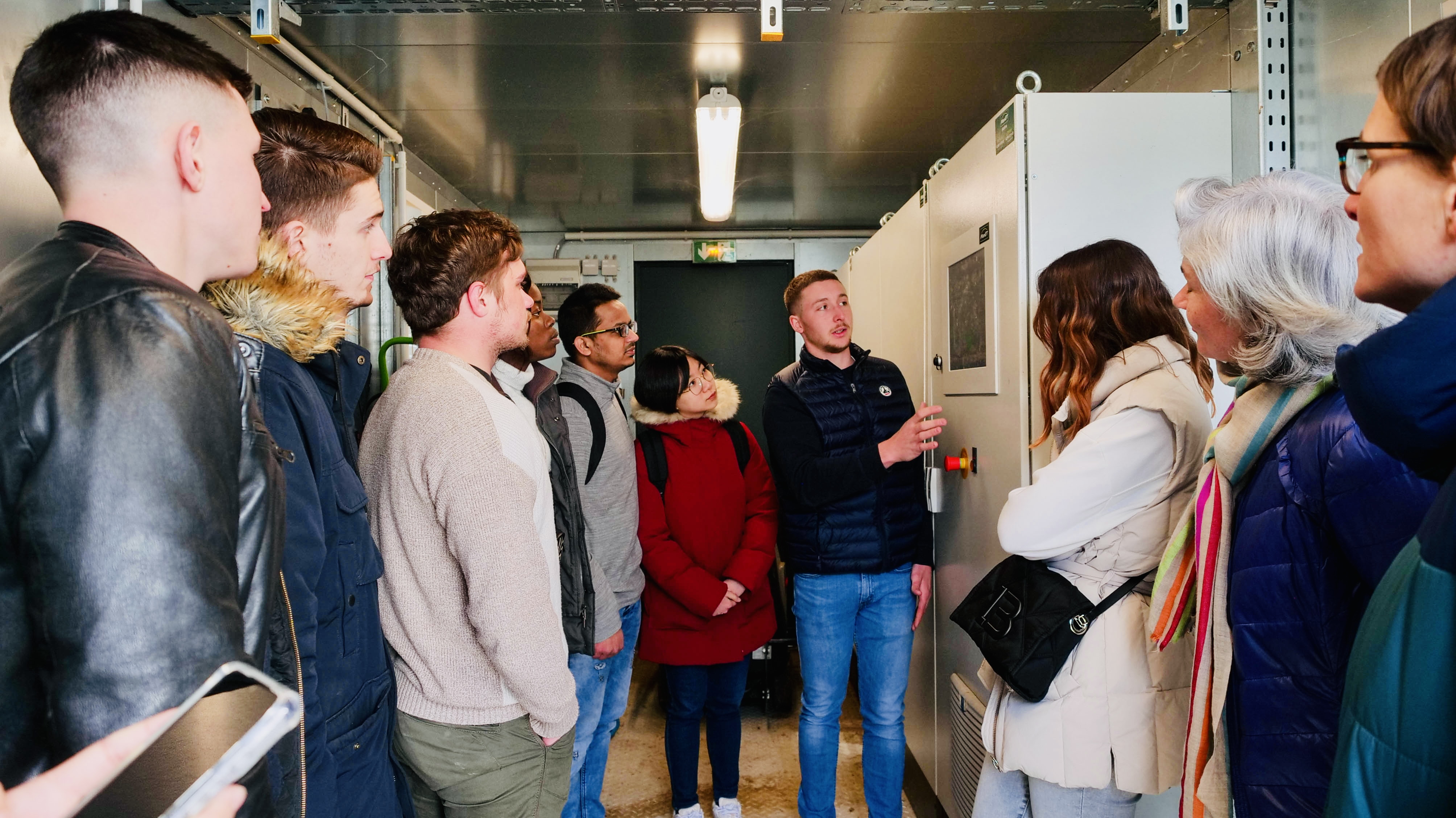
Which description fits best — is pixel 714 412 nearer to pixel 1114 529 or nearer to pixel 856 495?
pixel 856 495

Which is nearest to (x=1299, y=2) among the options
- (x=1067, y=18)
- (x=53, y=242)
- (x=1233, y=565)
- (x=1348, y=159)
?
(x=1067, y=18)

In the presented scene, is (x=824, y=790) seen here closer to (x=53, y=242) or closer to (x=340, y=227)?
(x=340, y=227)

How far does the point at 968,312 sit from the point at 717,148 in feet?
4.91

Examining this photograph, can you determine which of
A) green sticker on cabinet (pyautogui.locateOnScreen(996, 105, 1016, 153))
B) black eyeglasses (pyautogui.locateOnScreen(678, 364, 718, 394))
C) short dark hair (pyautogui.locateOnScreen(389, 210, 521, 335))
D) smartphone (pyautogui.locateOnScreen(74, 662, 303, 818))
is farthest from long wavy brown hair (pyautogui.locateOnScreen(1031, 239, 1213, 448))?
smartphone (pyautogui.locateOnScreen(74, 662, 303, 818))

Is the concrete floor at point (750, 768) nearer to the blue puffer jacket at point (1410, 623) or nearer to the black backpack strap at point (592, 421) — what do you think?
the black backpack strap at point (592, 421)

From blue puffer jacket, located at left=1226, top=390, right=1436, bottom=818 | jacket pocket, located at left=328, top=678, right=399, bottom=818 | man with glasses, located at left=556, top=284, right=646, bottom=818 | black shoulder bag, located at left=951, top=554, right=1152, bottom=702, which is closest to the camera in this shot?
blue puffer jacket, located at left=1226, top=390, right=1436, bottom=818

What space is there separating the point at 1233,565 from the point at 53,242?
1435 millimetres

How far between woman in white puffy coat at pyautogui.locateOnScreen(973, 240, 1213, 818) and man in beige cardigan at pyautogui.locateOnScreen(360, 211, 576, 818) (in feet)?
2.98

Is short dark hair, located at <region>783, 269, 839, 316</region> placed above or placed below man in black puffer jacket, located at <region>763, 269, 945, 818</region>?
above

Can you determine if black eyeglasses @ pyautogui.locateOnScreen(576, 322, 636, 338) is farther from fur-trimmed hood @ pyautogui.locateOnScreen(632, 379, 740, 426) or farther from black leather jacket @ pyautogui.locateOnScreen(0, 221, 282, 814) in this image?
black leather jacket @ pyautogui.locateOnScreen(0, 221, 282, 814)

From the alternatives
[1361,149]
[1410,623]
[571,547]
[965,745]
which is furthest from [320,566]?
[965,745]

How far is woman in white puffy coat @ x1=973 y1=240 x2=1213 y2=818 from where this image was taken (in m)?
1.50

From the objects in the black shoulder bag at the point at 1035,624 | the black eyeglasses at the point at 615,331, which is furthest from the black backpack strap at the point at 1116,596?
the black eyeglasses at the point at 615,331

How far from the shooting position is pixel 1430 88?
654 mm
